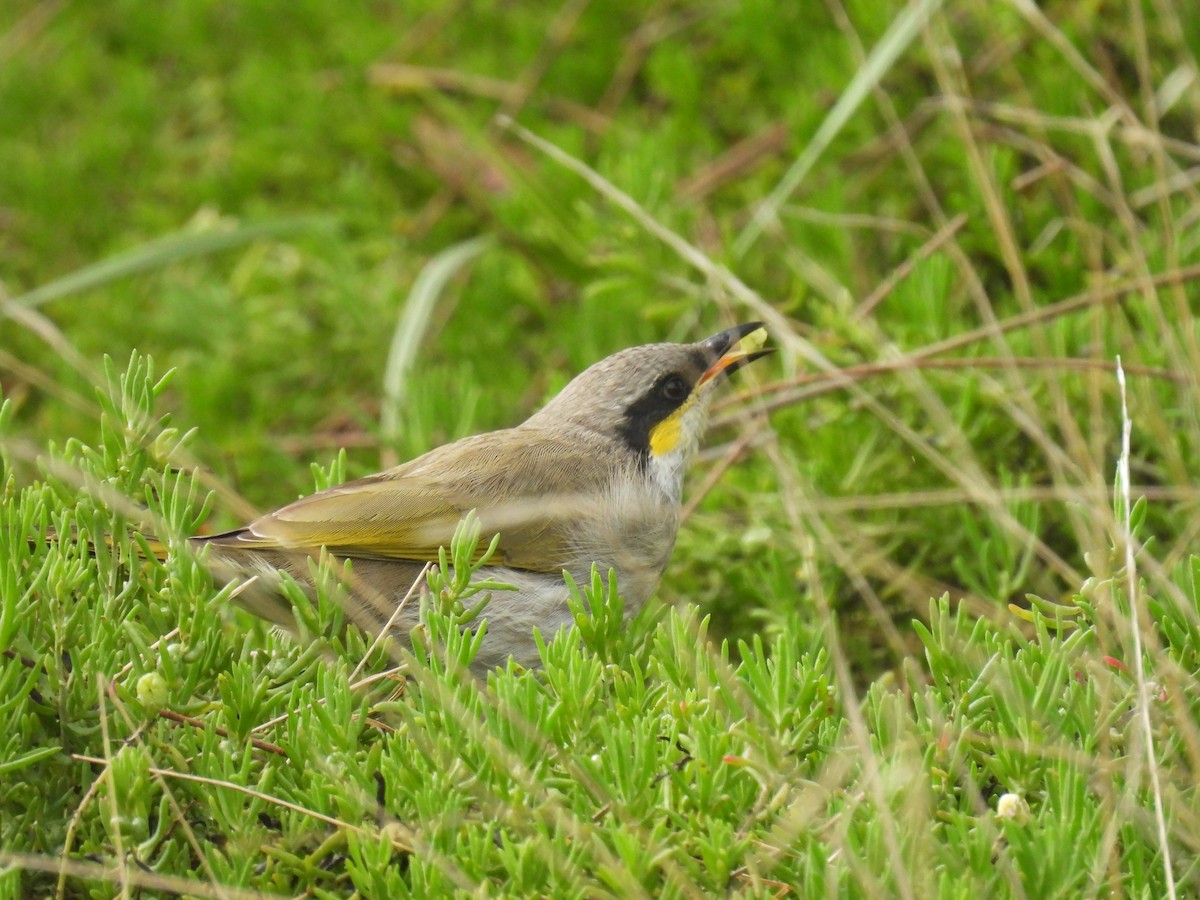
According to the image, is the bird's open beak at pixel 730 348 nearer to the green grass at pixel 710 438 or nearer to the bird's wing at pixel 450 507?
the green grass at pixel 710 438

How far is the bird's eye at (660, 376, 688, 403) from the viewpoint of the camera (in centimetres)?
412

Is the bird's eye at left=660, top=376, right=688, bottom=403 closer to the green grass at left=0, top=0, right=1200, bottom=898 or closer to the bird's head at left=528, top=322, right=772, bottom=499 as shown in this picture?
the bird's head at left=528, top=322, right=772, bottom=499

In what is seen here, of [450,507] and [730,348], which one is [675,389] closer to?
[730,348]

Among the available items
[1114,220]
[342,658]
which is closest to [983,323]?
[1114,220]

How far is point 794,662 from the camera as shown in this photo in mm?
2424

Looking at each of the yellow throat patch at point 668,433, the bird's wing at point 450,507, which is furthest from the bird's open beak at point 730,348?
the bird's wing at point 450,507

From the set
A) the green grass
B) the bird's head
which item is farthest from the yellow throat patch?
the green grass

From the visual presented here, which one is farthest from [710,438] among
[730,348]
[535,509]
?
[535,509]

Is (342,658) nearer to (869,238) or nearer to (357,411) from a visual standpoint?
(357,411)

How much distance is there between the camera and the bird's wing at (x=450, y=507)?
141 inches

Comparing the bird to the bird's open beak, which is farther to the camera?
the bird's open beak

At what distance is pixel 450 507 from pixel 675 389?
0.79m

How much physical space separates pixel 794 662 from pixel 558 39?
5.04 metres

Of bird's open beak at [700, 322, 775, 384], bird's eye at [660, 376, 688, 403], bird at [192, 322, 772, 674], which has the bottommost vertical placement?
bird at [192, 322, 772, 674]
